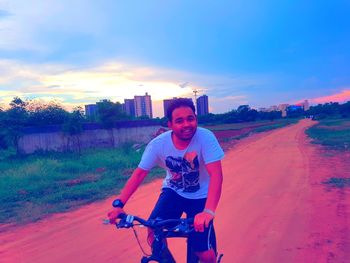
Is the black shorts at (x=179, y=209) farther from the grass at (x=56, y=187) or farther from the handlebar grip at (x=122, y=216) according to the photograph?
the grass at (x=56, y=187)

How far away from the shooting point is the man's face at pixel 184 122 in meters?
2.67

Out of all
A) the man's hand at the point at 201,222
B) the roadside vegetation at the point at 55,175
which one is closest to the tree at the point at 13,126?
the roadside vegetation at the point at 55,175

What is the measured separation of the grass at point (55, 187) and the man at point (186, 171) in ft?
17.0

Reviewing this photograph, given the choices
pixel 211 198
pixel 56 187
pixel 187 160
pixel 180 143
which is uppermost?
pixel 180 143

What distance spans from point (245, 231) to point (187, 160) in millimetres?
3002

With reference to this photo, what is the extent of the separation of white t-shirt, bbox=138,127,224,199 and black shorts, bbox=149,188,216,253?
1.8 inches

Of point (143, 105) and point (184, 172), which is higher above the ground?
point (143, 105)

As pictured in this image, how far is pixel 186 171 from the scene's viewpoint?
9.36ft

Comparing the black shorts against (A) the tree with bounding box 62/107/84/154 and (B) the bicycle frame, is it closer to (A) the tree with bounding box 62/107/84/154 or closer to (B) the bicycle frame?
(B) the bicycle frame

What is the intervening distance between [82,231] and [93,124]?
23035 mm

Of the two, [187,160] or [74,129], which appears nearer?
[187,160]

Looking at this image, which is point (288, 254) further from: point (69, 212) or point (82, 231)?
point (69, 212)

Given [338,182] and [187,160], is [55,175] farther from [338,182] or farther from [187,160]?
[187,160]

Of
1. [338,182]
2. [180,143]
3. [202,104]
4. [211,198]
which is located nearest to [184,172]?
[180,143]
